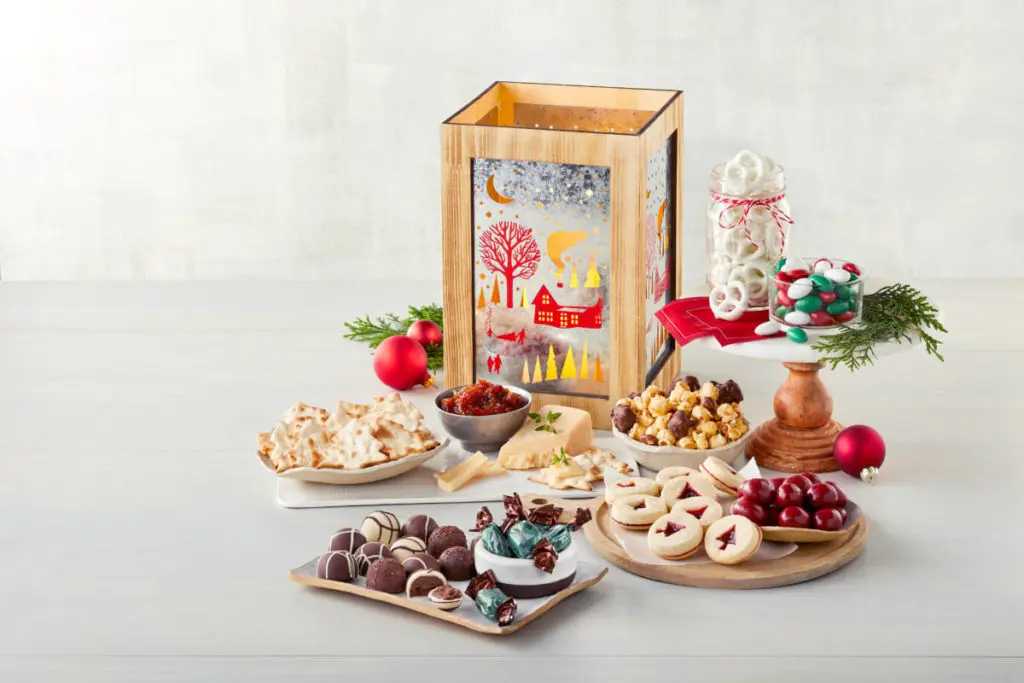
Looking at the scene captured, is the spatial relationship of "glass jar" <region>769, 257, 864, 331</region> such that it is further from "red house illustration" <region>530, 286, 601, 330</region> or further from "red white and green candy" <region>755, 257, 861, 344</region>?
"red house illustration" <region>530, 286, 601, 330</region>

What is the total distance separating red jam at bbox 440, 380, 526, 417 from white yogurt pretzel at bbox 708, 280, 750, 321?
0.30 meters

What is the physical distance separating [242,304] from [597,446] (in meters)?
0.97

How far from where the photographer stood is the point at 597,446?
6.10ft

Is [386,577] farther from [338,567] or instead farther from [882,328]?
[882,328]

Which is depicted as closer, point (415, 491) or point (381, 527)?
point (381, 527)

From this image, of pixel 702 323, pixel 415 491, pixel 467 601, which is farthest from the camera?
pixel 702 323

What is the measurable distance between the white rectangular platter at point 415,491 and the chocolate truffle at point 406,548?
20cm

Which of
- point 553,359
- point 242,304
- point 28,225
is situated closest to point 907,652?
point 553,359

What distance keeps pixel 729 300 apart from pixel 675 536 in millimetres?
461

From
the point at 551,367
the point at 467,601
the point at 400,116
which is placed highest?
the point at 400,116

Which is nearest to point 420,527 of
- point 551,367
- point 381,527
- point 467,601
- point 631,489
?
point 381,527

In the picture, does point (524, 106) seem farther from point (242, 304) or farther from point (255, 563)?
point (255, 563)

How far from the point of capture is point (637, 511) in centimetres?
154

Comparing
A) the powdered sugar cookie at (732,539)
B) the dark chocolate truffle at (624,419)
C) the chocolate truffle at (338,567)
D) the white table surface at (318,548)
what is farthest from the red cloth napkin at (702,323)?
the chocolate truffle at (338,567)
